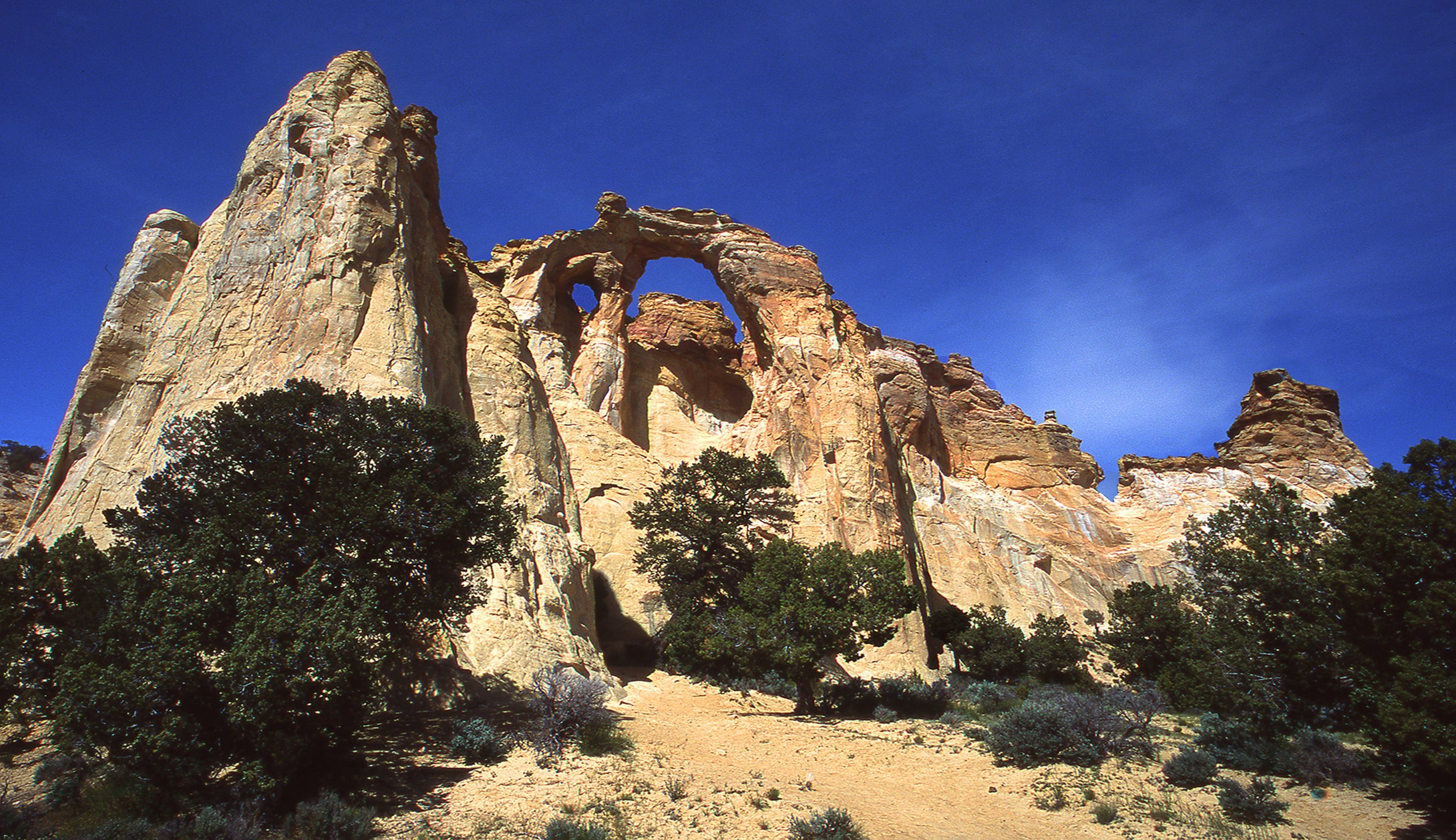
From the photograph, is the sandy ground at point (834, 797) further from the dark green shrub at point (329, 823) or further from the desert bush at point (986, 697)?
the desert bush at point (986, 697)

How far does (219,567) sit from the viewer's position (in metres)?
10.8

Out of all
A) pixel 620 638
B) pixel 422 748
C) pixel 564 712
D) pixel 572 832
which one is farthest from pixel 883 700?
pixel 572 832

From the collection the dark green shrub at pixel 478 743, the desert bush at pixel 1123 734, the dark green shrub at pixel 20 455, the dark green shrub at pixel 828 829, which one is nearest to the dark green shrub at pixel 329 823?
the dark green shrub at pixel 478 743

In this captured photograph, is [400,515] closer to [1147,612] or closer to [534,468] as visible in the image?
[534,468]

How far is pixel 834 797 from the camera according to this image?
12.9m

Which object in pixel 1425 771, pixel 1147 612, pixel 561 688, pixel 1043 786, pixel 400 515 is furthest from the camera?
pixel 1147 612

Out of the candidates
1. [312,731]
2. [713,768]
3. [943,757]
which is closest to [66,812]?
[312,731]

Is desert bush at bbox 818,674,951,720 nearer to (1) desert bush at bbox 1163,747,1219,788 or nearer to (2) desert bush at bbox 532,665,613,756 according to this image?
(1) desert bush at bbox 1163,747,1219,788

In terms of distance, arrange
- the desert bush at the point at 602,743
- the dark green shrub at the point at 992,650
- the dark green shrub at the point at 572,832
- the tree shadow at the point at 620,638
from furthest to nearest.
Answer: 1. the dark green shrub at the point at 992,650
2. the tree shadow at the point at 620,638
3. the desert bush at the point at 602,743
4. the dark green shrub at the point at 572,832

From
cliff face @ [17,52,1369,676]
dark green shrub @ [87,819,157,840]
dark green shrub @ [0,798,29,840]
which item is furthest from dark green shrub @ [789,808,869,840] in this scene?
dark green shrub @ [0,798,29,840]

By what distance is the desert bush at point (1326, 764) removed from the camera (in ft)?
43.0

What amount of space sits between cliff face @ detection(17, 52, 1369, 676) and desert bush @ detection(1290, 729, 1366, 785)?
14.1 meters

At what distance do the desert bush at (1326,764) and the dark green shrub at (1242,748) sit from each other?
27 centimetres

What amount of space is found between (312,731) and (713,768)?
23.2 ft
